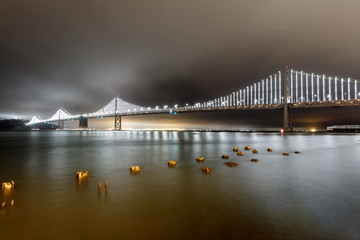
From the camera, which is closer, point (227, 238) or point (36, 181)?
point (227, 238)

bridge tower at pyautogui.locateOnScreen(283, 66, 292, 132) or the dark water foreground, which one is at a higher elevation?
bridge tower at pyautogui.locateOnScreen(283, 66, 292, 132)

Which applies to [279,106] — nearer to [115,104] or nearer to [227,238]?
[227,238]

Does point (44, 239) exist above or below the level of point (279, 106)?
below

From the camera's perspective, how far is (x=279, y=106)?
219 ft

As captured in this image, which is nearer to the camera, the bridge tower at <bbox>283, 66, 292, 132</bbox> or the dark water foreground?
the dark water foreground

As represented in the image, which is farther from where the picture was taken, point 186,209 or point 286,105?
point 286,105

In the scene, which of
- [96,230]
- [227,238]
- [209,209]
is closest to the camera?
[227,238]

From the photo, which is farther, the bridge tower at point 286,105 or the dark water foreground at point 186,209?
the bridge tower at point 286,105

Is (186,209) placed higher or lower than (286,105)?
lower

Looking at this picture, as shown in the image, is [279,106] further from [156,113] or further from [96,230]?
[96,230]

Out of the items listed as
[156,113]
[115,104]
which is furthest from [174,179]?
[115,104]

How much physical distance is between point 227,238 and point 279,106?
226ft

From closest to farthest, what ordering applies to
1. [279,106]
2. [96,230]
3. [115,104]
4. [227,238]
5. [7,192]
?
[227,238] → [96,230] → [7,192] → [279,106] → [115,104]

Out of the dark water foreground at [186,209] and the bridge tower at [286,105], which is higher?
the bridge tower at [286,105]
